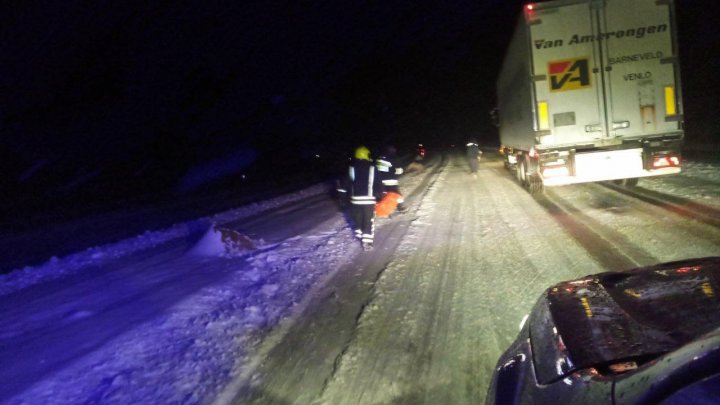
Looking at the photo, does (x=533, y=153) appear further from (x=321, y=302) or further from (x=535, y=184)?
(x=321, y=302)

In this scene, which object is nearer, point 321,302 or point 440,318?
point 440,318

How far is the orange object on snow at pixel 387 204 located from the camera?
1171 centimetres

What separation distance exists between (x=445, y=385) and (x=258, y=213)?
11959mm

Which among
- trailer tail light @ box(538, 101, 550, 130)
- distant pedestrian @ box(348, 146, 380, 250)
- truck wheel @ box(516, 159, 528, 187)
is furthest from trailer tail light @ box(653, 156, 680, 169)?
distant pedestrian @ box(348, 146, 380, 250)

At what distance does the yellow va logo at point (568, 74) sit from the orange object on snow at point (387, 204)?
4.15 metres

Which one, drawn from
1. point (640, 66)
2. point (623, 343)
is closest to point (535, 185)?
point (640, 66)

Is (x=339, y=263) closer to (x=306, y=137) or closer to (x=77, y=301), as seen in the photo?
(x=77, y=301)

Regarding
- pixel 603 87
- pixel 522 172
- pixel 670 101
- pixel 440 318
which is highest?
pixel 603 87

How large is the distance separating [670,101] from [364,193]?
7087mm

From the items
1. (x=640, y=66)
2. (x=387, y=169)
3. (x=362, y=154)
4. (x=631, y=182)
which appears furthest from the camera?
(x=631, y=182)

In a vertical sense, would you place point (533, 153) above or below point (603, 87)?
below

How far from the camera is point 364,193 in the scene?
29.6 ft

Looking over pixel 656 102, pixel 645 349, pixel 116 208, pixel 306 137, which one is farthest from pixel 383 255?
pixel 306 137

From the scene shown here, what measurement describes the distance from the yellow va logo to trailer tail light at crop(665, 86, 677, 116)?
5.27ft
